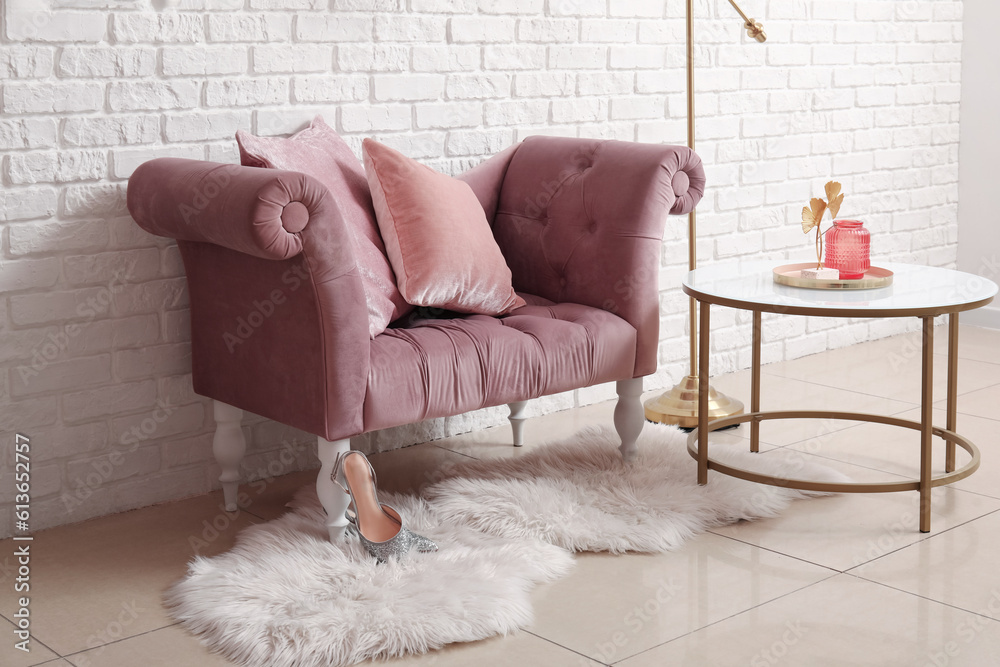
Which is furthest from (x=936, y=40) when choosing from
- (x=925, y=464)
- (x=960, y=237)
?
(x=925, y=464)

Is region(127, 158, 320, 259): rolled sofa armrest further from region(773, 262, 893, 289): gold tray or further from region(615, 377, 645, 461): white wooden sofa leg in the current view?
region(773, 262, 893, 289): gold tray

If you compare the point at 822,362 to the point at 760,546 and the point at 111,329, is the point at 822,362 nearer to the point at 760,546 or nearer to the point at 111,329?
the point at 760,546

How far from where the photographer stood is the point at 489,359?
2.44m

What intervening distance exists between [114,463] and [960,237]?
3.74 metres

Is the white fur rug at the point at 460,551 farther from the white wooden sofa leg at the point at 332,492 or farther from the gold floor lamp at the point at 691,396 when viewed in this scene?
the gold floor lamp at the point at 691,396

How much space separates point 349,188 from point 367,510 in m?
0.79

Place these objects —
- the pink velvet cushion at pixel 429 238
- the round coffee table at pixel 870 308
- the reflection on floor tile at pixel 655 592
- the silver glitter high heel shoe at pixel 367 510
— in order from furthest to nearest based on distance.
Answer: the pink velvet cushion at pixel 429 238 → the round coffee table at pixel 870 308 → the silver glitter high heel shoe at pixel 367 510 → the reflection on floor tile at pixel 655 592

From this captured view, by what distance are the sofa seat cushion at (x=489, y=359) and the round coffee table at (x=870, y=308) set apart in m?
0.25

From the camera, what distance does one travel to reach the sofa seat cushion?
7.53 feet

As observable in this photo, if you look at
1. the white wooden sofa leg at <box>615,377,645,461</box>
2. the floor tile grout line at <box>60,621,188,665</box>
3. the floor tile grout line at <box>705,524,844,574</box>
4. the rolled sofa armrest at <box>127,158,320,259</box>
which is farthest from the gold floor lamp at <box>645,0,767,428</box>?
the floor tile grout line at <box>60,621,188,665</box>

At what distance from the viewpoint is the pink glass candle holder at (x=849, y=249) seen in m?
2.65

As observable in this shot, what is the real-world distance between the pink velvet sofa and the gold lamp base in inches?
17.5

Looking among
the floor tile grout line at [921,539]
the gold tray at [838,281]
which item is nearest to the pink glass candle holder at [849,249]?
the gold tray at [838,281]

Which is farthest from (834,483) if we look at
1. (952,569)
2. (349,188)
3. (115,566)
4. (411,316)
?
(115,566)
